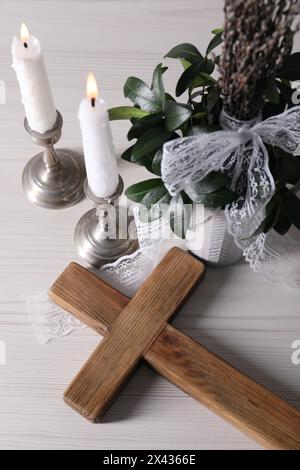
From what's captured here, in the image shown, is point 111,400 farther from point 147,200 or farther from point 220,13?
point 220,13

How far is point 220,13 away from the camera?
3.06 ft

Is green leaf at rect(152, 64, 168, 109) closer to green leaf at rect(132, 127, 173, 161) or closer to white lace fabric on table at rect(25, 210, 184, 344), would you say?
green leaf at rect(132, 127, 173, 161)

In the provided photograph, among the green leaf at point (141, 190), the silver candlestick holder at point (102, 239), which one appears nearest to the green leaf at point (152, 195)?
the green leaf at point (141, 190)

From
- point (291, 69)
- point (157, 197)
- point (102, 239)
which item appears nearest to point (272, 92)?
point (291, 69)

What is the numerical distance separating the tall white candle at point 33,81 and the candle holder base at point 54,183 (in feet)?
0.33

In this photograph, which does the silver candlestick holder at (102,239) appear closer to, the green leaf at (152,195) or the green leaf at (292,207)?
the green leaf at (152,195)

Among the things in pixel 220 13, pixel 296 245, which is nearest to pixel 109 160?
pixel 296 245

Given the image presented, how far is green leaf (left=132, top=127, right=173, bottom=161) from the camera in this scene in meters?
0.62

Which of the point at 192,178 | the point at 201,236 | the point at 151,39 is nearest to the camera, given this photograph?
the point at 192,178

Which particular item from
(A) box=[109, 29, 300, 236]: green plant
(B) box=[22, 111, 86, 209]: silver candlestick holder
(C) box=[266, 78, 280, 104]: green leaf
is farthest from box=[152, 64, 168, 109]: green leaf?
(B) box=[22, 111, 86, 209]: silver candlestick holder

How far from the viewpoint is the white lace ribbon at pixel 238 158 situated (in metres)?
0.59

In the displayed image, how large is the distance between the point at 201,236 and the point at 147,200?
0.09m

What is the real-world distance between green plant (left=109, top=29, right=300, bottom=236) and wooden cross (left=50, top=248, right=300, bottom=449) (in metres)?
0.12

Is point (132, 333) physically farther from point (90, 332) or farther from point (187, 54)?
point (187, 54)
